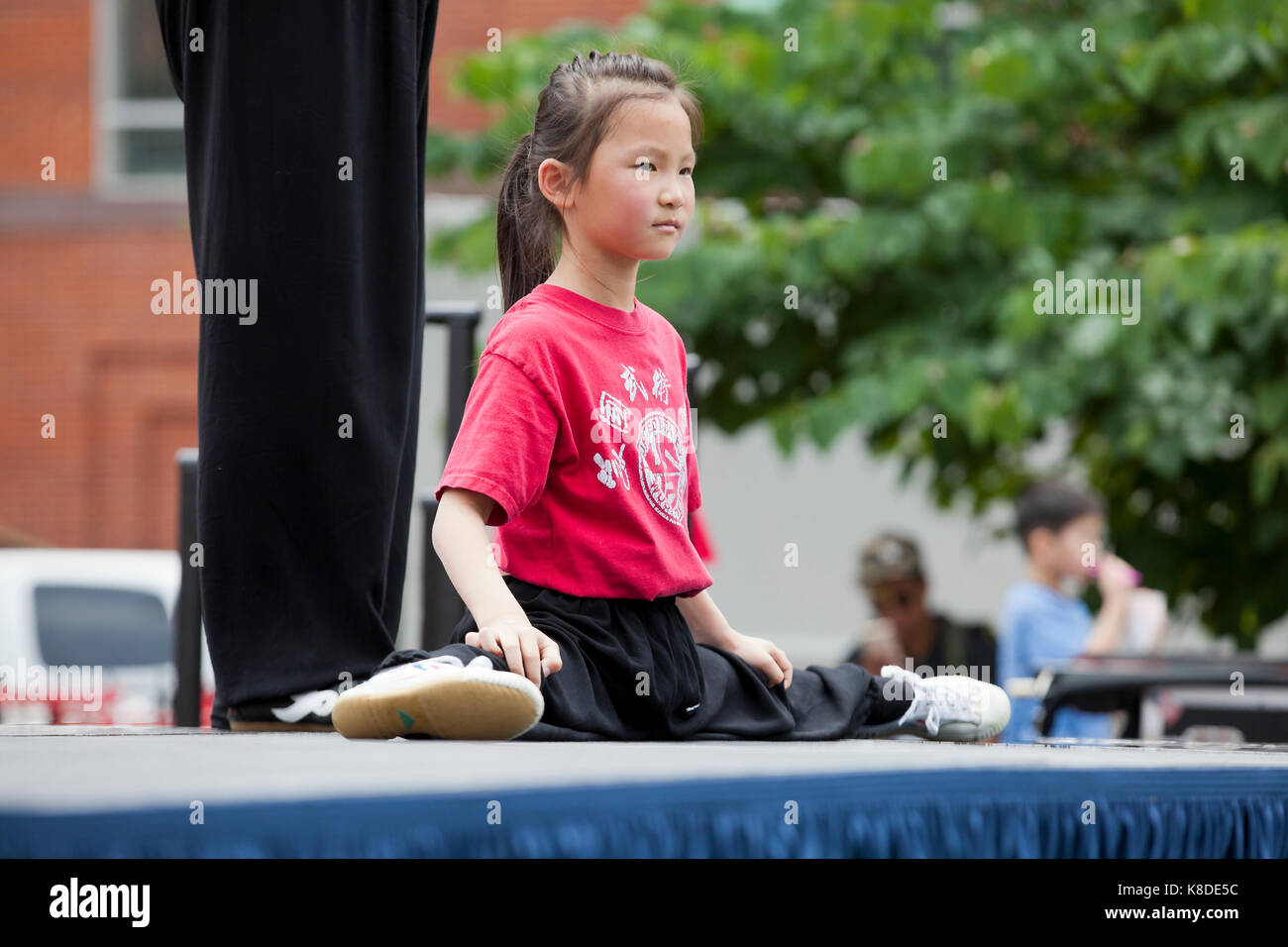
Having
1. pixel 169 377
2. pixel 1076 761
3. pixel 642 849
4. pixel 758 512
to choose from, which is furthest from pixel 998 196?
pixel 169 377

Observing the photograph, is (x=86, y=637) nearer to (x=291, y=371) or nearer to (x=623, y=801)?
(x=291, y=371)

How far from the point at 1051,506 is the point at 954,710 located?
302 centimetres

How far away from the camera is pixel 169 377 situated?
11.2m

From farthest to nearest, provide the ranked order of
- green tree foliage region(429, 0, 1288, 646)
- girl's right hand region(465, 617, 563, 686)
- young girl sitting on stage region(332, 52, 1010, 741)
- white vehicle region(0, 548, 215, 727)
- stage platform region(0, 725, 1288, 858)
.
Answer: white vehicle region(0, 548, 215, 727) < green tree foliage region(429, 0, 1288, 646) < young girl sitting on stage region(332, 52, 1010, 741) < girl's right hand region(465, 617, 563, 686) < stage platform region(0, 725, 1288, 858)

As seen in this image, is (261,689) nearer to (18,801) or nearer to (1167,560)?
(18,801)

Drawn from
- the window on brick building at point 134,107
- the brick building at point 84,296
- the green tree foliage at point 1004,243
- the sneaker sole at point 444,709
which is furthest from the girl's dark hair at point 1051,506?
the window on brick building at point 134,107

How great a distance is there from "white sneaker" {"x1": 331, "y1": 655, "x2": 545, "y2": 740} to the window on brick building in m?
10.2

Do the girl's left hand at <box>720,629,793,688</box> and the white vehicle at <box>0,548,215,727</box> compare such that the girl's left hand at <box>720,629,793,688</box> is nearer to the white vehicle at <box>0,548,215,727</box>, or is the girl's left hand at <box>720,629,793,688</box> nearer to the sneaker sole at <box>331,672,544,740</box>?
the sneaker sole at <box>331,672,544,740</box>

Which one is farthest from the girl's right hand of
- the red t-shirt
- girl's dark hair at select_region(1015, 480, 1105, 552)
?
girl's dark hair at select_region(1015, 480, 1105, 552)

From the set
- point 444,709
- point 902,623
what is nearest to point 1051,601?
point 902,623

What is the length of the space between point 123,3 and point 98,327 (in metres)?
2.31

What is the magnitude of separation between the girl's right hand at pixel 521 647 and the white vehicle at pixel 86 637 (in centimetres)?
541

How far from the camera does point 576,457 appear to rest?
6.54 ft

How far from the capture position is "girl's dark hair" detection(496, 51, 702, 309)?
208 cm
